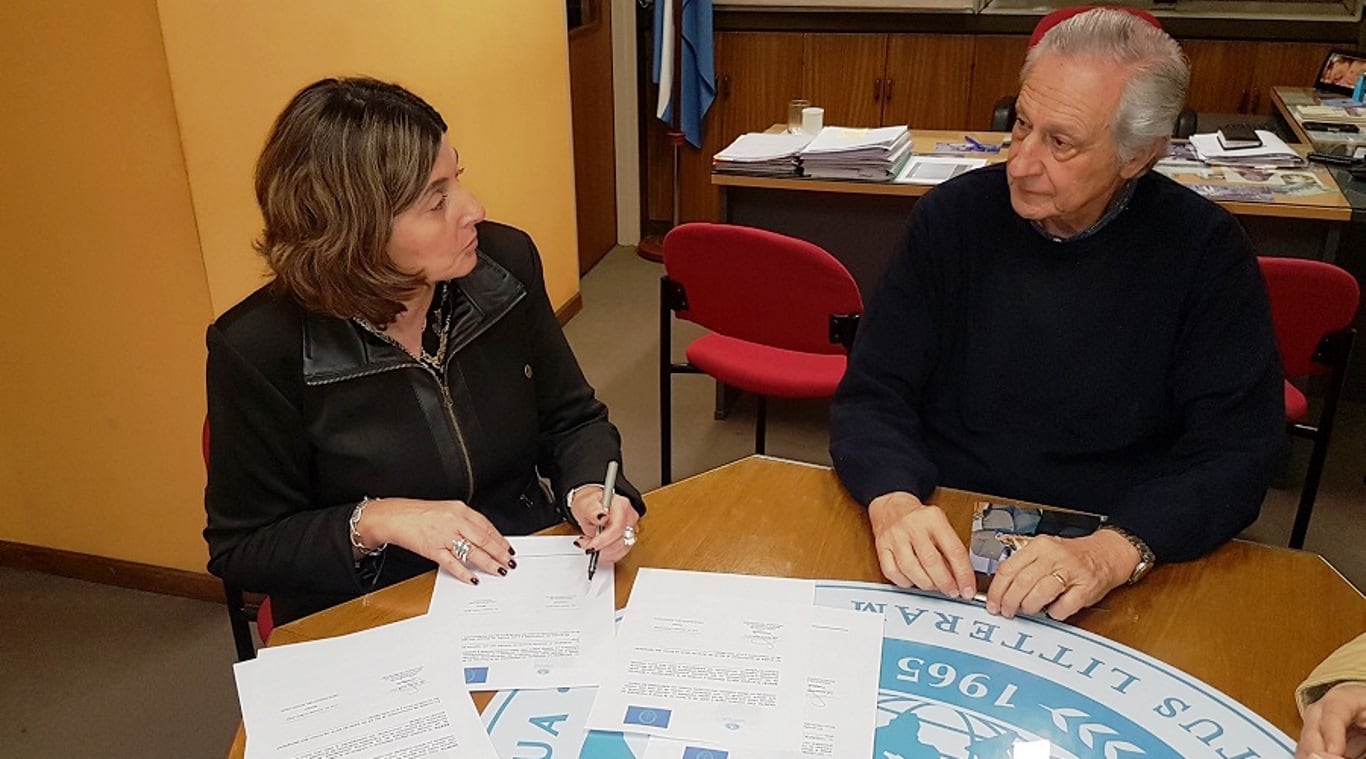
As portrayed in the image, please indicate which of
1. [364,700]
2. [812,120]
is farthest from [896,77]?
[364,700]

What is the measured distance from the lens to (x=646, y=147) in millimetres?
5004

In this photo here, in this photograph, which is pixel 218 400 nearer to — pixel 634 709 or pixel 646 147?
pixel 634 709

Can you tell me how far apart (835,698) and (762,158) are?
2.13m

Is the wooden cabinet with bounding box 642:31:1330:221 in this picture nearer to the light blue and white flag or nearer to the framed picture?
the light blue and white flag

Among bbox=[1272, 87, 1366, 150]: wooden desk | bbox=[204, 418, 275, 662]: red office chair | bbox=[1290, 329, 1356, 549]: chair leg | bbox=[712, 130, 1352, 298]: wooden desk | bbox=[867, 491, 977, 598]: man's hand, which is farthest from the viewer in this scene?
bbox=[1272, 87, 1366, 150]: wooden desk

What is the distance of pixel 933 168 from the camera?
9.90 feet

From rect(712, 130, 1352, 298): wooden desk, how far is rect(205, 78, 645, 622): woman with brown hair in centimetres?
156

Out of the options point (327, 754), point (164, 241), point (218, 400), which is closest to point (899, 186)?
point (164, 241)

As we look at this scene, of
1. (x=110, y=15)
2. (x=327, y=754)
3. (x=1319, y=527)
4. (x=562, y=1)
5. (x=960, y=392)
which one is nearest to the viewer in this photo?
(x=327, y=754)

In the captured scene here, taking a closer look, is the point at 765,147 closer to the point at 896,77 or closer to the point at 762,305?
the point at 762,305

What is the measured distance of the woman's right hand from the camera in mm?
1231

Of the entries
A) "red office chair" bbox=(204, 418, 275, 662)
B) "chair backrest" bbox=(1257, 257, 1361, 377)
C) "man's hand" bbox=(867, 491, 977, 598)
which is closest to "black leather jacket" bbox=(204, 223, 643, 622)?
"red office chair" bbox=(204, 418, 275, 662)

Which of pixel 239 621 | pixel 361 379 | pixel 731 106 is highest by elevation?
pixel 361 379

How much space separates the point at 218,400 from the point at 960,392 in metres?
1.01
